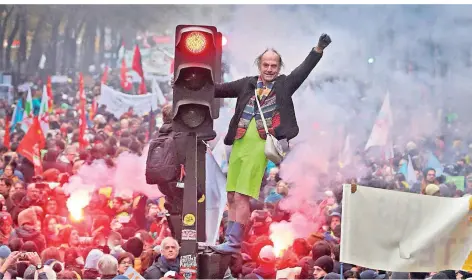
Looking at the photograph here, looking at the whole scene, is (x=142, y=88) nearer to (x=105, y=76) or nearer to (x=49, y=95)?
(x=49, y=95)

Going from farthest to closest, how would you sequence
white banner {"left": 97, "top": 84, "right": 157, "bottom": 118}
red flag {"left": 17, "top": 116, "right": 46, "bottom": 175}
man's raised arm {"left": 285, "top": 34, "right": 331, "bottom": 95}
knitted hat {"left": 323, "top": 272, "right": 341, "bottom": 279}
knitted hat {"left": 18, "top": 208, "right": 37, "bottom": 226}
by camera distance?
white banner {"left": 97, "top": 84, "right": 157, "bottom": 118} < red flag {"left": 17, "top": 116, "right": 46, "bottom": 175} < knitted hat {"left": 18, "top": 208, "right": 37, "bottom": 226} < knitted hat {"left": 323, "top": 272, "right": 341, "bottom": 279} < man's raised arm {"left": 285, "top": 34, "right": 331, "bottom": 95}

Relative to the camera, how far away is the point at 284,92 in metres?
7.35

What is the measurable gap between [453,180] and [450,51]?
3117mm

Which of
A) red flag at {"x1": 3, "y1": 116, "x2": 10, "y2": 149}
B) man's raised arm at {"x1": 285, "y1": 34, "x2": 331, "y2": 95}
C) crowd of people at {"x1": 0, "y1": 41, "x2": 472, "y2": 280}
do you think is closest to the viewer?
man's raised arm at {"x1": 285, "y1": 34, "x2": 331, "y2": 95}

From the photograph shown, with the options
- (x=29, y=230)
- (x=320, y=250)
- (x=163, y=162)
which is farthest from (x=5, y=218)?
(x=163, y=162)

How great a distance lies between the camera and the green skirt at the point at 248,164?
7.30 metres

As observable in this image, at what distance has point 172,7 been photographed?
59.3 feet

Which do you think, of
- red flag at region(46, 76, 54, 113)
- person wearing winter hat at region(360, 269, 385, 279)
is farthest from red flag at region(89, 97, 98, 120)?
person wearing winter hat at region(360, 269, 385, 279)

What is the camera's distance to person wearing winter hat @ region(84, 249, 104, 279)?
898cm

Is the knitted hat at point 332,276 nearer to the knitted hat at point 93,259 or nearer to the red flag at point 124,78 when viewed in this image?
the knitted hat at point 93,259

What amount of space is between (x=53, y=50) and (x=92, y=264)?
40.0ft

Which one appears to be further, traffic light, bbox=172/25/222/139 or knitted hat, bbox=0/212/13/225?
knitted hat, bbox=0/212/13/225

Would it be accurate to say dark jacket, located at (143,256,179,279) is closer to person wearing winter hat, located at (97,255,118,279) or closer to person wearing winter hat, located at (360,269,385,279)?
person wearing winter hat, located at (97,255,118,279)

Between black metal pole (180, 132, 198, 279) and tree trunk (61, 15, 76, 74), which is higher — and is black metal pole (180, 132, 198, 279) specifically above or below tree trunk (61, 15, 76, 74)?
below
